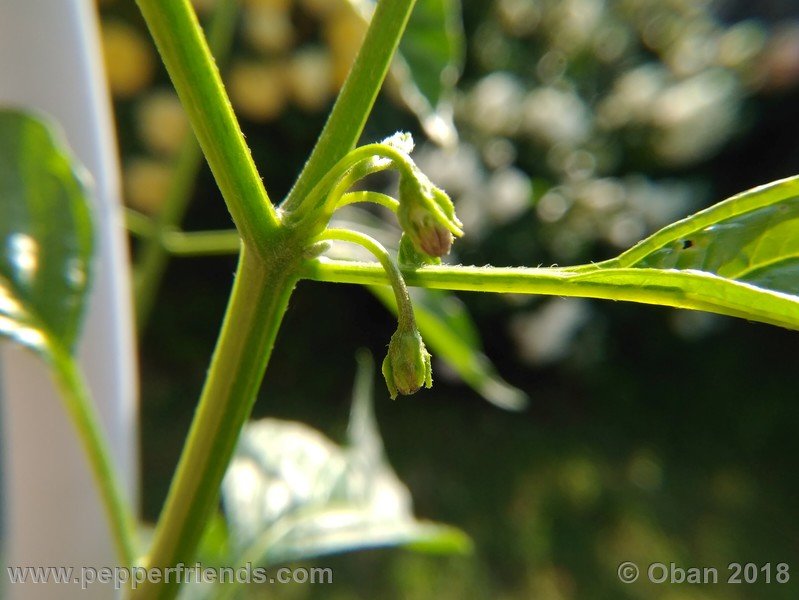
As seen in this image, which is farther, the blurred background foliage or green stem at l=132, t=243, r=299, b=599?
the blurred background foliage

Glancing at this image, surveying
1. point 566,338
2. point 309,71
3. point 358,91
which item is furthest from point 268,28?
point 566,338

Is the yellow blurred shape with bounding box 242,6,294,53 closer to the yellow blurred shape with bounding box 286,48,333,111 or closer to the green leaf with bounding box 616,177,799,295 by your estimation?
the yellow blurred shape with bounding box 286,48,333,111

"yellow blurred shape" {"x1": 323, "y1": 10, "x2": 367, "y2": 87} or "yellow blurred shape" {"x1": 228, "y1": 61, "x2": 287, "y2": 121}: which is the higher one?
"yellow blurred shape" {"x1": 228, "y1": 61, "x2": 287, "y2": 121}

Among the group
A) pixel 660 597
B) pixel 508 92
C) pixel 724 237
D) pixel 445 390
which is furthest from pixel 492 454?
pixel 724 237

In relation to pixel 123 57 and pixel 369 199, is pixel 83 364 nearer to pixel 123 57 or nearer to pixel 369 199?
pixel 369 199

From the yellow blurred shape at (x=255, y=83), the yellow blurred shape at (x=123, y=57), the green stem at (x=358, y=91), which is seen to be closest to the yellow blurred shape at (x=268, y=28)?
the yellow blurred shape at (x=255, y=83)

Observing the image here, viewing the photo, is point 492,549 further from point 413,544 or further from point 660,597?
point 413,544

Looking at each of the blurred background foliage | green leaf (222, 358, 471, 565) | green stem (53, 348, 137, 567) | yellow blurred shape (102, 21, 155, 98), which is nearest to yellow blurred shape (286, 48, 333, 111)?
the blurred background foliage

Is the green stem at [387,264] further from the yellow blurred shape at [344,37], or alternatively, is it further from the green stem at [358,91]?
the yellow blurred shape at [344,37]
